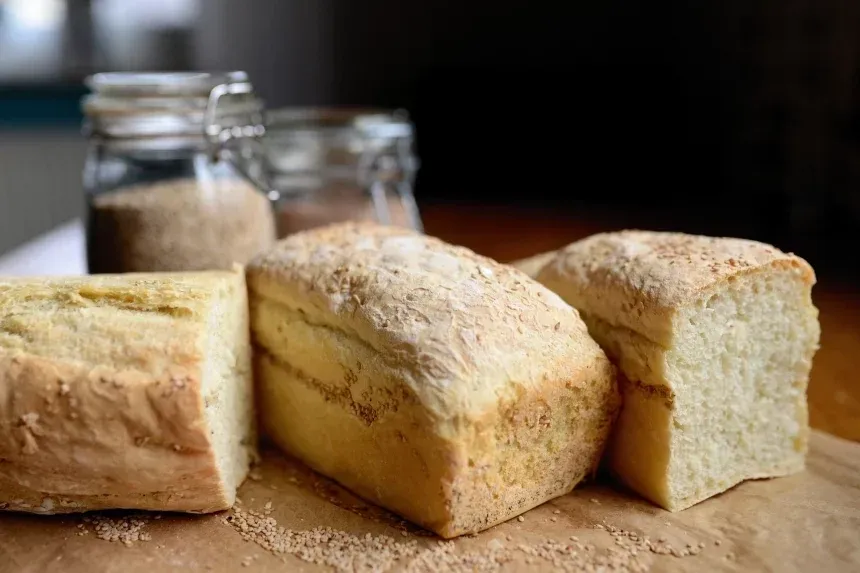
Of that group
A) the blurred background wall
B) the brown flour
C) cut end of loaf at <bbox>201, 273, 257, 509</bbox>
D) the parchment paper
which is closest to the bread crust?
the parchment paper

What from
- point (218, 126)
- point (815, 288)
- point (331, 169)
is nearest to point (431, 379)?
point (218, 126)

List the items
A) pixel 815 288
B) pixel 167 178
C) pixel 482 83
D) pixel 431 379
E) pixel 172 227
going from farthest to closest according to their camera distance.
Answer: pixel 482 83 → pixel 815 288 → pixel 167 178 → pixel 172 227 → pixel 431 379

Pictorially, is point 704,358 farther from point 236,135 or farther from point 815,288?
point 815,288

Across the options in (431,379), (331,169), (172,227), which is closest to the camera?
(431,379)

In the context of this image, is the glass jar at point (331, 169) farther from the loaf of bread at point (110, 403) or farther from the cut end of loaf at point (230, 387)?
the loaf of bread at point (110, 403)

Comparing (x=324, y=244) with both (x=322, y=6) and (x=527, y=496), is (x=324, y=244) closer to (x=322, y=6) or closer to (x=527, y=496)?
(x=527, y=496)

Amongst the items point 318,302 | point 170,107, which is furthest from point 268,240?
point 318,302

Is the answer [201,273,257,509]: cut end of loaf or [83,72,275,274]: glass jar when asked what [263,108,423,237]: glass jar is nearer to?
[83,72,275,274]: glass jar
